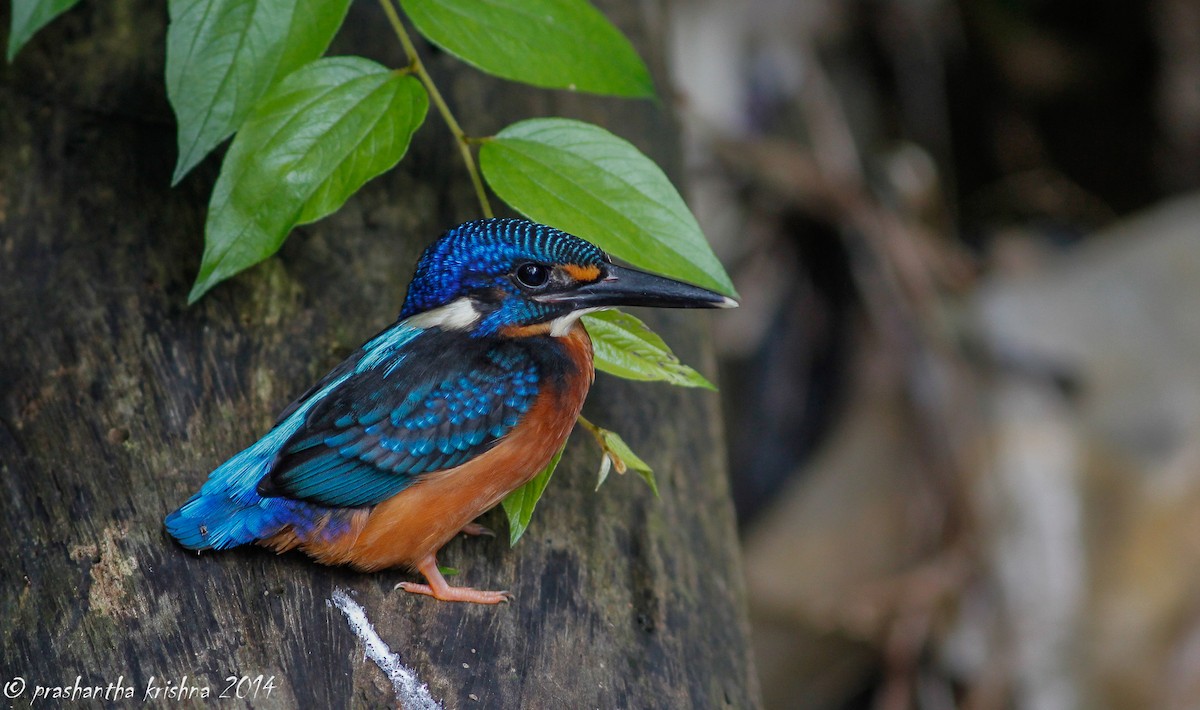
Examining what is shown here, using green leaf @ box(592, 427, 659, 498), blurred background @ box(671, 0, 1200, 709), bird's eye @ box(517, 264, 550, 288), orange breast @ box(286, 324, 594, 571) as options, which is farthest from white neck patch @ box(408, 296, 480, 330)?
blurred background @ box(671, 0, 1200, 709)

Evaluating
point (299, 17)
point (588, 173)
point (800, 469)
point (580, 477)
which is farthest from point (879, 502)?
point (299, 17)

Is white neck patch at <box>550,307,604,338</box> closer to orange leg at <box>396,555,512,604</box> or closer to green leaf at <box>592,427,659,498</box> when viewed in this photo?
green leaf at <box>592,427,659,498</box>

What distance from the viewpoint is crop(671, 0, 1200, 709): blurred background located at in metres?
3.96

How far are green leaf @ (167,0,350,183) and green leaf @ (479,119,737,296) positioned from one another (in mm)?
393

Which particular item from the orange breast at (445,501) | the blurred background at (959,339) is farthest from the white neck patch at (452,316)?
the blurred background at (959,339)

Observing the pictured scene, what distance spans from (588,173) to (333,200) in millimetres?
443

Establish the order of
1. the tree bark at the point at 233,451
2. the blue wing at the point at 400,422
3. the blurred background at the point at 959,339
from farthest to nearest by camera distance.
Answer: the blurred background at the point at 959,339 → the blue wing at the point at 400,422 → the tree bark at the point at 233,451

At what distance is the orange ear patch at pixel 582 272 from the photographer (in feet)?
6.88

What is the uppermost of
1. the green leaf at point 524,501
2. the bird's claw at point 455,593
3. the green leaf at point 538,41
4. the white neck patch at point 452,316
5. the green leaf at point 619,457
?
the green leaf at point 538,41

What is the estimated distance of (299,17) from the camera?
6.68 ft

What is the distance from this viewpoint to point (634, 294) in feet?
6.90

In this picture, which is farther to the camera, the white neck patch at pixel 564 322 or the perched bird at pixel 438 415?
the white neck patch at pixel 564 322

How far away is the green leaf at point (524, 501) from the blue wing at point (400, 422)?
102 millimetres

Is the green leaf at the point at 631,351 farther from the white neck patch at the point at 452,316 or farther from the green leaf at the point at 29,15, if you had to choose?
the green leaf at the point at 29,15
